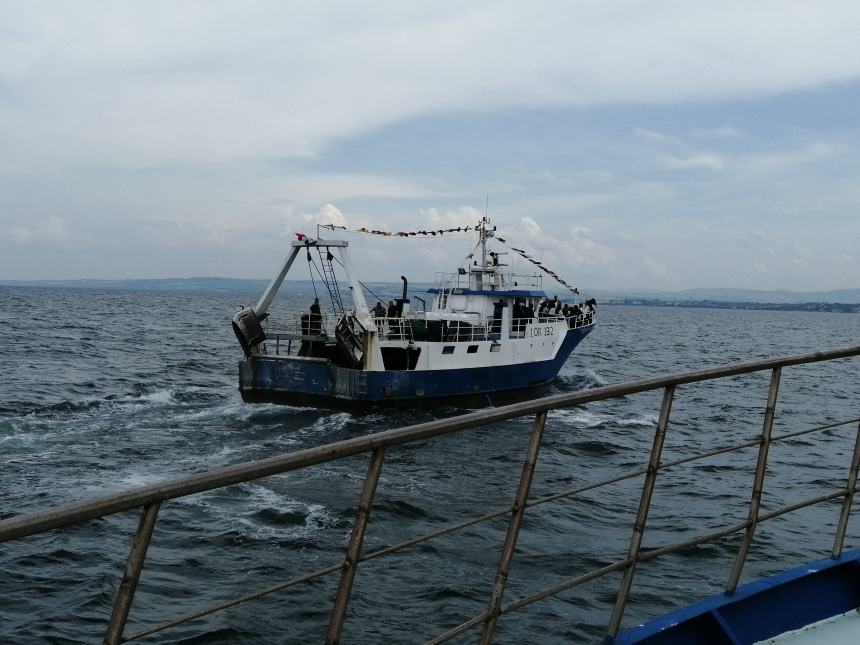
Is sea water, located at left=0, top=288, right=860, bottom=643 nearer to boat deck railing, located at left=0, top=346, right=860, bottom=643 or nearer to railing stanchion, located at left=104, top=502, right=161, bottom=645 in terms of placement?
boat deck railing, located at left=0, top=346, right=860, bottom=643

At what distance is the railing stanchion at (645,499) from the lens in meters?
3.02

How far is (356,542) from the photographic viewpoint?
90.4 inches

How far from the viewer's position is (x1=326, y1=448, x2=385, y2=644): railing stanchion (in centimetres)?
226

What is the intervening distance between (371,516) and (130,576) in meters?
12.2

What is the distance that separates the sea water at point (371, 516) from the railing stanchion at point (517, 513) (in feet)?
21.5

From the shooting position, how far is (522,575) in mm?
10727

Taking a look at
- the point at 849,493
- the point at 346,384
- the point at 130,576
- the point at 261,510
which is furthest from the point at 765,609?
the point at 346,384

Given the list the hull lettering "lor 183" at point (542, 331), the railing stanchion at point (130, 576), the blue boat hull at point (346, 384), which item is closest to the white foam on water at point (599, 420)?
the blue boat hull at point (346, 384)

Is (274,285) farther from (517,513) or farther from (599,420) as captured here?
(517,513)

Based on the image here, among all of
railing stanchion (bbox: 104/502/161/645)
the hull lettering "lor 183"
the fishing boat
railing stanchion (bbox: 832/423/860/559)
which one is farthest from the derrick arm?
railing stanchion (bbox: 104/502/161/645)

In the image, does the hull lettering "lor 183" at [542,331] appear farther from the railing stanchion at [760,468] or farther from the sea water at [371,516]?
the railing stanchion at [760,468]

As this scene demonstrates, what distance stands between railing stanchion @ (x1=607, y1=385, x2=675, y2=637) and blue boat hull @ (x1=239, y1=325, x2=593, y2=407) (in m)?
20.0

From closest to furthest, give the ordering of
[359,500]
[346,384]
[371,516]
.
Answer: [359,500] → [371,516] → [346,384]

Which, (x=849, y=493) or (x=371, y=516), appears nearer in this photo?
(x=849, y=493)
